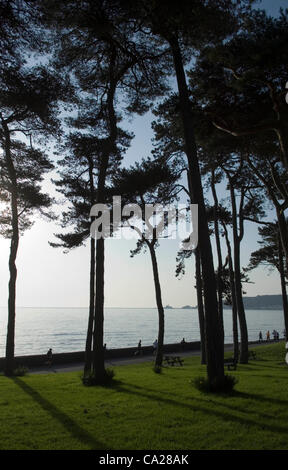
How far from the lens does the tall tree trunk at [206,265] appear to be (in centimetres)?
757

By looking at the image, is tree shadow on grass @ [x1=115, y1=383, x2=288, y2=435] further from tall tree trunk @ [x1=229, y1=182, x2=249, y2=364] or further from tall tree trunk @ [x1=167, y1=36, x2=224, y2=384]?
tall tree trunk @ [x1=229, y1=182, x2=249, y2=364]

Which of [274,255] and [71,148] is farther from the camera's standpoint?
[274,255]

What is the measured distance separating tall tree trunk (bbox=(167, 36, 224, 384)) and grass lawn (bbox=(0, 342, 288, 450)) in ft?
2.34

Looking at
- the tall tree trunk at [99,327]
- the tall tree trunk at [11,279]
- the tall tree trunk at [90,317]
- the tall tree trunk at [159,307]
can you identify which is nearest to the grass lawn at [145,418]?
the tall tree trunk at [99,327]

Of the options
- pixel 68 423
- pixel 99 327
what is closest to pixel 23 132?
pixel 99 327

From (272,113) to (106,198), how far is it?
7.86 metres

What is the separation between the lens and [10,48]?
8.95m

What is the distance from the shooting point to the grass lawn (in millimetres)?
4578

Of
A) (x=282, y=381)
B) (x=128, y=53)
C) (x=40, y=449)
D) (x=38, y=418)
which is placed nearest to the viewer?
(x=40, y=449)

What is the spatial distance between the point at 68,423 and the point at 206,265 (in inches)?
175

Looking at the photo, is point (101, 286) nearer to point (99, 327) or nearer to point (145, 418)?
point (99, 327)

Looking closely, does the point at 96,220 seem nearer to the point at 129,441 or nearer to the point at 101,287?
the point at 101,287

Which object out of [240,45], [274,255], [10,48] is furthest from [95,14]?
[274,255]

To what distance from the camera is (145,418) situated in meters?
5.70
